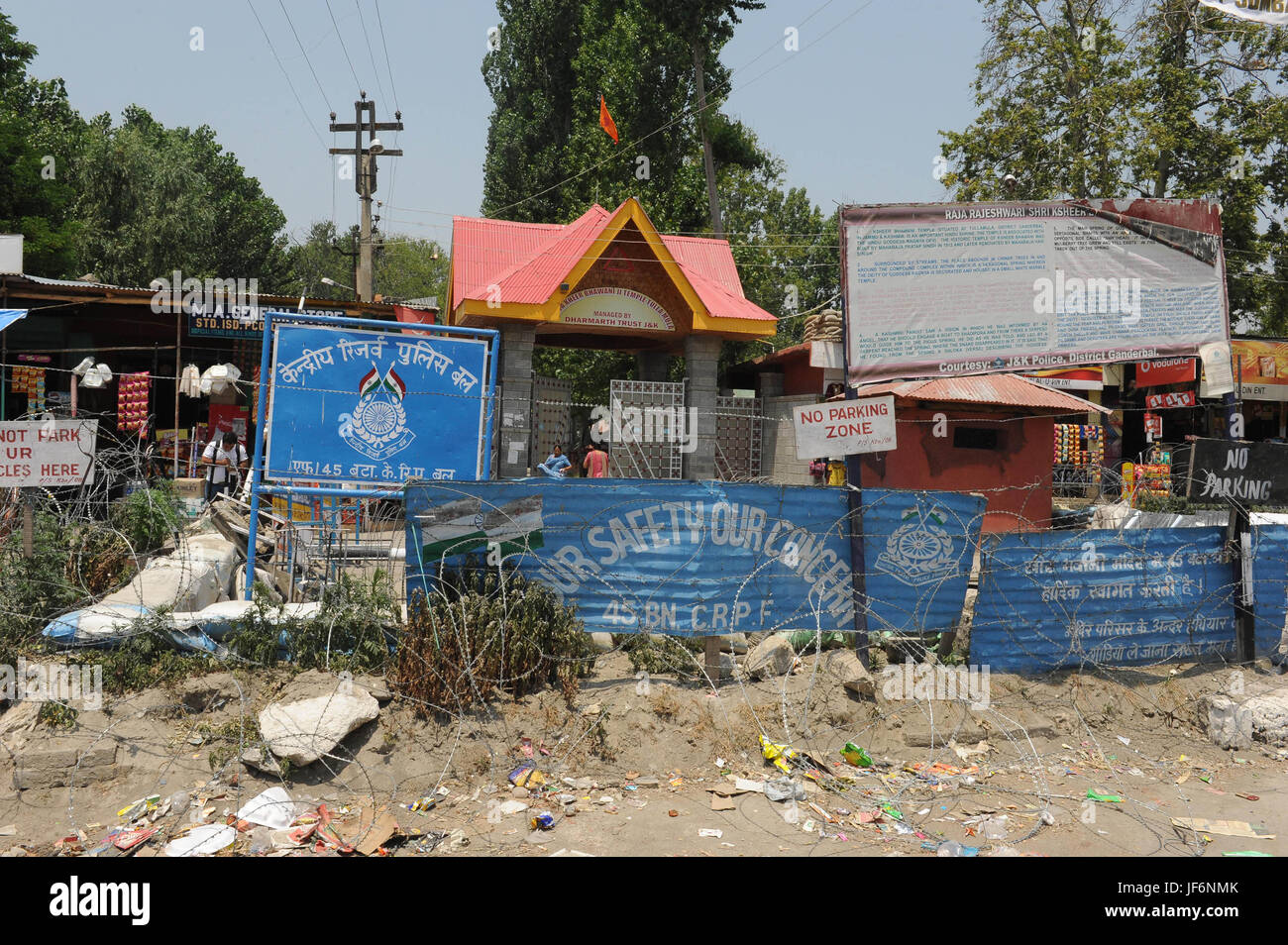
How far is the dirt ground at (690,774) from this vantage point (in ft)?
17.4

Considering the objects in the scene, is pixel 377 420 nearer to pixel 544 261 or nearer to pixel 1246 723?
pixel 1246 723

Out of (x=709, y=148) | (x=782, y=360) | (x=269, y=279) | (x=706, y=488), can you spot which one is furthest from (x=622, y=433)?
(x=269, y=279)

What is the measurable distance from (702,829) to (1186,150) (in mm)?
26460

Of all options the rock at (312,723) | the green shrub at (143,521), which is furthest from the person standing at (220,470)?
the rock at (312,723)

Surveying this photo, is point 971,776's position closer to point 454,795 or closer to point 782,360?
point 454,795

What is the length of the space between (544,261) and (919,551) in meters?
10.1

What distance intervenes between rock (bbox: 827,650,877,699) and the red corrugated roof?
9411 mm

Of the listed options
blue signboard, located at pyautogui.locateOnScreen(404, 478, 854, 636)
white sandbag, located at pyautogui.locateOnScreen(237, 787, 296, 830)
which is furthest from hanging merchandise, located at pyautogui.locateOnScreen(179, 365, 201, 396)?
white sandbag, located at pyautogui.locateOnScreen(237, 787, 296, 830)

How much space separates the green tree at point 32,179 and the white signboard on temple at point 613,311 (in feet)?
55.8

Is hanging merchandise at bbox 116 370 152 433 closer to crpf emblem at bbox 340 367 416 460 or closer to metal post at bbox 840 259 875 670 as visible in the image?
crpf emblem at bbox 340 367 416 460

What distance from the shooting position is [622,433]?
1580 cm

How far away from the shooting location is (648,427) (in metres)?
16.0

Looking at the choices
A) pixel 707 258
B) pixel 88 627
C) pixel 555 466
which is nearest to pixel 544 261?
pixel 555 466
